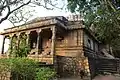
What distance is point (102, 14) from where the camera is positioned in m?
13.3

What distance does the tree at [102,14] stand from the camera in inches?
514

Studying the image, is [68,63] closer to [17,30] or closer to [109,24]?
[109,24]

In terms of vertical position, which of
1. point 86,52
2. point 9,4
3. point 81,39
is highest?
point 9,4

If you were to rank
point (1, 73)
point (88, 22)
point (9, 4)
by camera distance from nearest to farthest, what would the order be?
point (1, 73) → point (9, 4) → point (88, 22)

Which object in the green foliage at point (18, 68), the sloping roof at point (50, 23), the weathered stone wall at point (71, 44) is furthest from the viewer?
the weathered stone wall at point (71, 44)

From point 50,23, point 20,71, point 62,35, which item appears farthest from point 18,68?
point 62,35

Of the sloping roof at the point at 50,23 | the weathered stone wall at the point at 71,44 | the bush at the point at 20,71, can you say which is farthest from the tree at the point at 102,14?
the bush at the point at 20,71

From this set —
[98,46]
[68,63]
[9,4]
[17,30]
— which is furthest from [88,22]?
[98,46]

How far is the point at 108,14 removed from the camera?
13164 mm

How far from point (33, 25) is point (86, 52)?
673 centimetres

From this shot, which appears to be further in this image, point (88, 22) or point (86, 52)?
point (86, 52)

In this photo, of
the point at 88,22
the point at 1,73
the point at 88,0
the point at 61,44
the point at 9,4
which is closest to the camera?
the point at 1,73

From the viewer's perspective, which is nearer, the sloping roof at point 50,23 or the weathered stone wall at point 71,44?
the sloping roof at point 50,23

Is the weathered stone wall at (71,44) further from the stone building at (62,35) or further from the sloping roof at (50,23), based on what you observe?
the sloping roof at (50,23)
